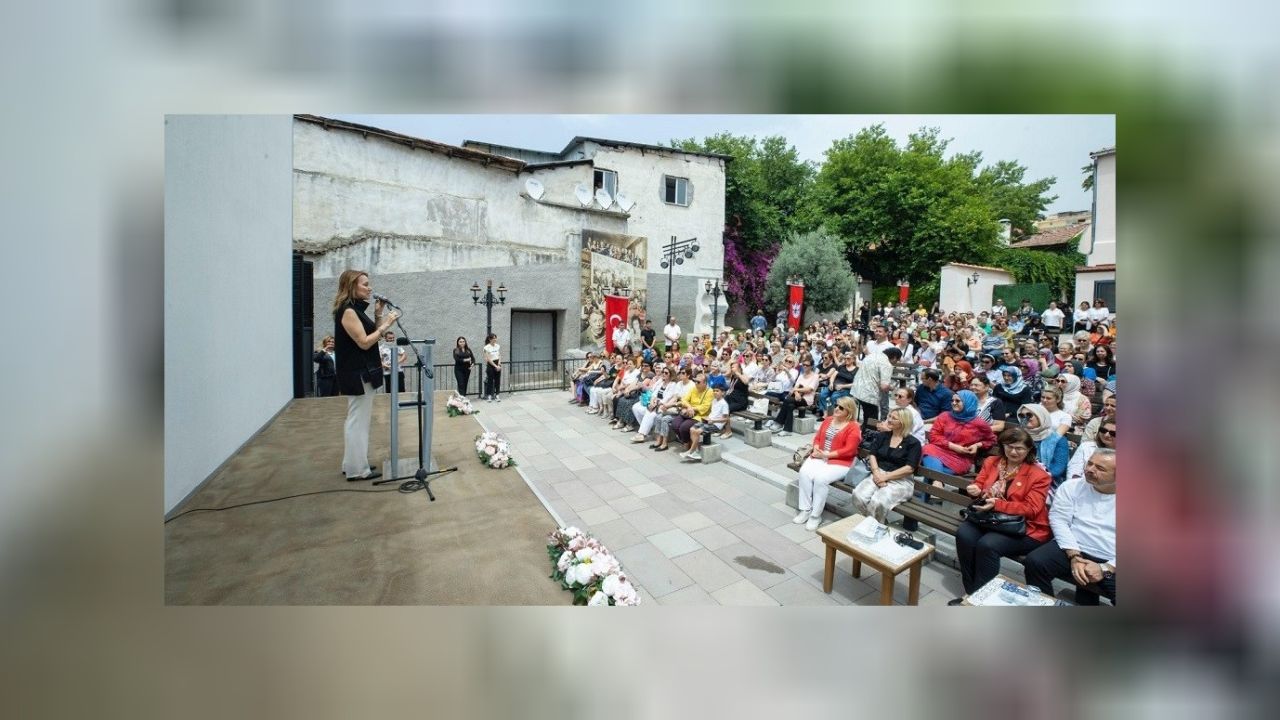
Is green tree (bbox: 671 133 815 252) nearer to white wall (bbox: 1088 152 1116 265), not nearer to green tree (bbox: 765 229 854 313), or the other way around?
green tree (bbox: 765 229 854 313)

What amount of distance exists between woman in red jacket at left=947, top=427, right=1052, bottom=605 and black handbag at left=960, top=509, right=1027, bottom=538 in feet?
0.07

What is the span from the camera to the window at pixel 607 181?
3.73m

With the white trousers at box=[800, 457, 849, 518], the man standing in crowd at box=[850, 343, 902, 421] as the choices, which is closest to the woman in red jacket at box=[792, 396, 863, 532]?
the white trousers at box=[800, 457, 849, 518]

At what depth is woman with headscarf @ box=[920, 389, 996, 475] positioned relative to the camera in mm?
3006

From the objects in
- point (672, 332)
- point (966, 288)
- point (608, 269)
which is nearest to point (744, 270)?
point (672, 332)

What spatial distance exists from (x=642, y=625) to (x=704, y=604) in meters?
0.35

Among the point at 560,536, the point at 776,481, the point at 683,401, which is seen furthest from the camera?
the point at 683,401

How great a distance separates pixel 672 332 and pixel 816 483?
6.93ft

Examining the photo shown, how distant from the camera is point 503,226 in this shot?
12.3 ft

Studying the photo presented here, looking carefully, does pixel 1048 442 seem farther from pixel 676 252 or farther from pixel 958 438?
pixel 676 252
